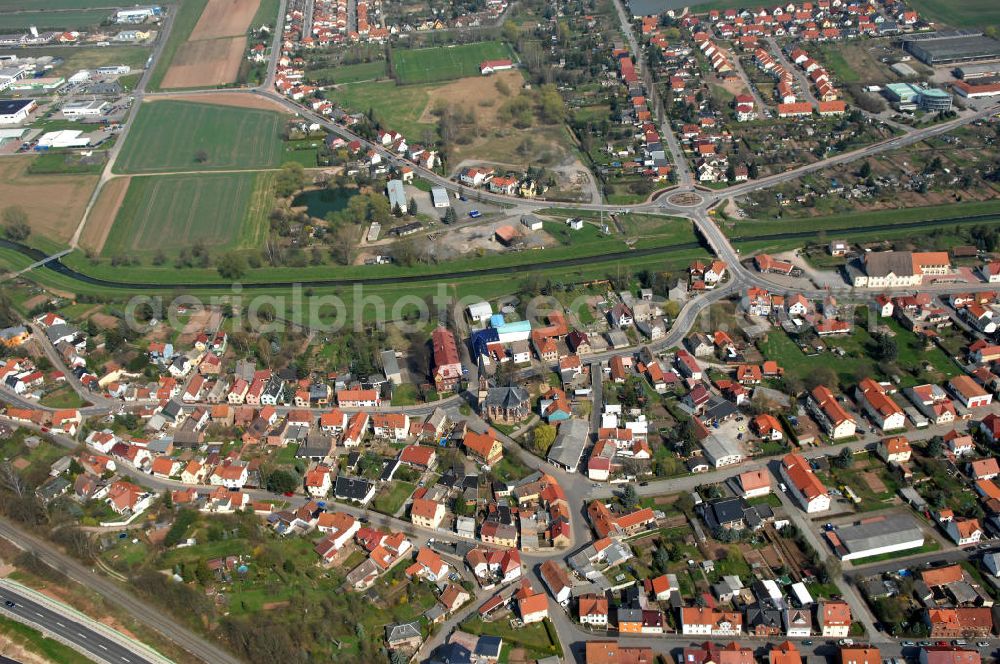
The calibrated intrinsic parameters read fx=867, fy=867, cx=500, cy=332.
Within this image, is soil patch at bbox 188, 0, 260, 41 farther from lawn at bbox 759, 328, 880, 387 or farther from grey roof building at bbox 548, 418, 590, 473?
grey roof building at bbox 548, 418, 590, 473

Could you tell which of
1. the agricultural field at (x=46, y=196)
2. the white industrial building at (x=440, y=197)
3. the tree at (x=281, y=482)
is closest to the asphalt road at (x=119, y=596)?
the tree at (x=281, y=482)

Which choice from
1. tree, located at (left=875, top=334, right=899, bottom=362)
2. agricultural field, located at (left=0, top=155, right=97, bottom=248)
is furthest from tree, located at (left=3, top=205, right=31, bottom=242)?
tree, located at (left=875, top=334, right=899, bottom=362)

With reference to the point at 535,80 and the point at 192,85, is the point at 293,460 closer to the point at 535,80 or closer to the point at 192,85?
the point at 535,80

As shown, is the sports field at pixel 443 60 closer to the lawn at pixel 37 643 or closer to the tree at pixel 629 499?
the tree at pixel 629 499


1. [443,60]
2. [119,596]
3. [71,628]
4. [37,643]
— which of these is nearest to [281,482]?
[119,596]

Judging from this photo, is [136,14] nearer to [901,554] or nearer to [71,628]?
[71,628]
